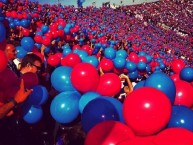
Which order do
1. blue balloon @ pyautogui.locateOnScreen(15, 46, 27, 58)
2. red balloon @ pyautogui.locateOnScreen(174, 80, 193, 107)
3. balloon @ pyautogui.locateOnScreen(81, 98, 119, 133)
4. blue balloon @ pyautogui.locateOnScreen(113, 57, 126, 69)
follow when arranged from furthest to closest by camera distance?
blue balloon @ pyautogui.locateOnScreen(113, 57, 126, 69), blue balloon @ pyautogui.locateOnScreen(15, 46, 27, 58), red balloon @ pyautogui.locateOnScreen(174, 80, 193, 107), balloon @ pyautogui.locateOnScreen(81, 98, 119, 133)

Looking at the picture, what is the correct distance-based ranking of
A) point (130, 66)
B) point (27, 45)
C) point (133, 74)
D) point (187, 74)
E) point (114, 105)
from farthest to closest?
point (133, 74) → point (130, 66) → point (27, 45) → point (187, 74) → point (114, 105)

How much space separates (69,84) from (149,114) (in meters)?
1.88

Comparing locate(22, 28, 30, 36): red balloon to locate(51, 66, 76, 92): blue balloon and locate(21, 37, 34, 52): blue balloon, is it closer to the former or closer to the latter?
locate(21, 37, 34, 52): blue balloon

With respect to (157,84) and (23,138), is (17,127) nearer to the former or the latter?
(23,138)

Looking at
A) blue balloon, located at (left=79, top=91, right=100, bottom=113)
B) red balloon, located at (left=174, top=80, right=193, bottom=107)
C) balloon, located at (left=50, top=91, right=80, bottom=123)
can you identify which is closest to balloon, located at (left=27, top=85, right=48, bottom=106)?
balloon, located at (left=50, top=91, right=80, bottom=123)

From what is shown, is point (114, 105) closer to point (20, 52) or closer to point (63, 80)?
point (63, 80)

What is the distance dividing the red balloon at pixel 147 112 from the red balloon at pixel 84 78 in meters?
1.24

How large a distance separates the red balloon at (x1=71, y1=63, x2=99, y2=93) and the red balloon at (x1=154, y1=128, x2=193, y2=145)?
1510 mm

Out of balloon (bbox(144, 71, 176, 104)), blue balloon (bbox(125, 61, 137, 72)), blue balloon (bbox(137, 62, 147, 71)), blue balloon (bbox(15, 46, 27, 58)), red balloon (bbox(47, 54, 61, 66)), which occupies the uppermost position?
balloon (bbox(144, 71, 176, 104))

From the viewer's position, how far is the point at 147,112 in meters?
2.11

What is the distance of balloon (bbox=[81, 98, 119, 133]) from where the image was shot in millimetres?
2642

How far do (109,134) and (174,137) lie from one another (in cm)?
53

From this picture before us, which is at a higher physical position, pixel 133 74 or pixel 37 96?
pixel 37 96

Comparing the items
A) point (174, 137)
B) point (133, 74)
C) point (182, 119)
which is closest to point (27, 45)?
point (133, 74)
